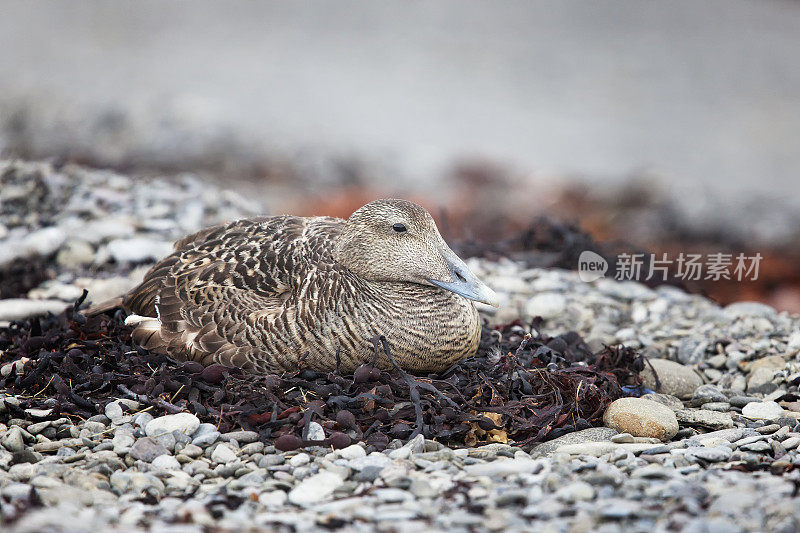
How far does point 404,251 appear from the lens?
4.11 metres

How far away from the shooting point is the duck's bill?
158 inches

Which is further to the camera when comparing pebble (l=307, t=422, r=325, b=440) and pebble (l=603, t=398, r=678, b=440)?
pebble (l=603, t=398, r=678, b=440)

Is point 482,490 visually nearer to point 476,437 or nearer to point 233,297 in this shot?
point 476,437

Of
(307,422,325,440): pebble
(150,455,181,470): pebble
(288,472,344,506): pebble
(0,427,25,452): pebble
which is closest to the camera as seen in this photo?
(288,472,344,506): pebble

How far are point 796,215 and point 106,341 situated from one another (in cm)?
902

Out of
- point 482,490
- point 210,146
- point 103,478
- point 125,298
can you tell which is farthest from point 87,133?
point 482,490

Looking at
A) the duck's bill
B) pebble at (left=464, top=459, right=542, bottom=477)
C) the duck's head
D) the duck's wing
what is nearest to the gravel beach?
pebble at (left=464, top=459, right=542, bottom=477)

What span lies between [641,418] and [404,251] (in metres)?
1.43

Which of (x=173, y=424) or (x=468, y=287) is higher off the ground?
(x=468, y=287)

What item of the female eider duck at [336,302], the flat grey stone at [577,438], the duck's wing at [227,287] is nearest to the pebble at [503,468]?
the flat grey stone at [577,438]

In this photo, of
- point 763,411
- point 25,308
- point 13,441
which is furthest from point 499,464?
point 25,308

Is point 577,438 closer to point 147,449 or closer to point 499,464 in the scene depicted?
point 499,464

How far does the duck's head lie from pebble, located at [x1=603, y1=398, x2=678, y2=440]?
0.85 metres

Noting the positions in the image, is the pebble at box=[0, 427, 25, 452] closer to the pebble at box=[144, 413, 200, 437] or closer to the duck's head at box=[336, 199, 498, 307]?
the pebble at box=[144, 413, 200, 437]
